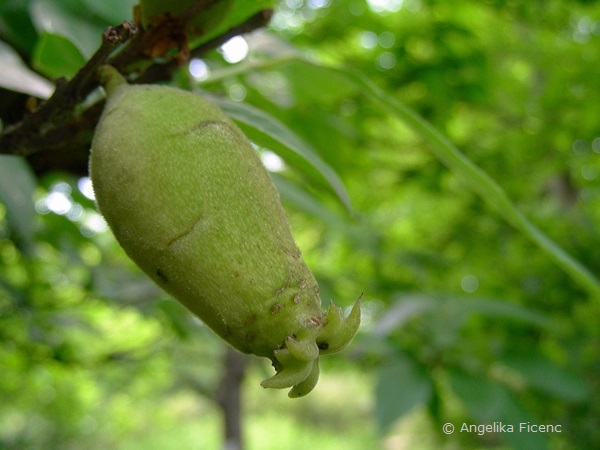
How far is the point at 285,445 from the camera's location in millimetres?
8367

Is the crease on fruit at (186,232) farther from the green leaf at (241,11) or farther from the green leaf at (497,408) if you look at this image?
the green leaf at (497,408)

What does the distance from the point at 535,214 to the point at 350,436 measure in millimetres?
8358

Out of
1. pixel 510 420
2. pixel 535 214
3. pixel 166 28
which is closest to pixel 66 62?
pixel 166 28

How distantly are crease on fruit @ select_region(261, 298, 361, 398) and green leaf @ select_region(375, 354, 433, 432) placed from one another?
0.74 metres

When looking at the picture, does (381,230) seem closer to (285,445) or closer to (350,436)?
(285,445)

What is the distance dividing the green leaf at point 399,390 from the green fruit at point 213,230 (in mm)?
741

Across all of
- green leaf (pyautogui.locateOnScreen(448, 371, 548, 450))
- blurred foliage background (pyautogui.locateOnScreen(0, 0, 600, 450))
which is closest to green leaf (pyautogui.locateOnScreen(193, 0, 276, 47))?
blurred foliage background (pyautogui.locateOnScreen(0, 0, 600, 450))

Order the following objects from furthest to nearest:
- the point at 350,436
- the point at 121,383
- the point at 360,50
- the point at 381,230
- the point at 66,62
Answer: the point at 350,436 < the point at 121,383 < the point at 381,230 < the point at 360,50 < the point at 66,62

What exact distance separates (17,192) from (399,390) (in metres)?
0.70

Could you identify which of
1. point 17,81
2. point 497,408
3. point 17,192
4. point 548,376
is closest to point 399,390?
point 497,408

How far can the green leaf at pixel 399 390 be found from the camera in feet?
3.59

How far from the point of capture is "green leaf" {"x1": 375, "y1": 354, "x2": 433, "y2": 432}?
1.09 meters

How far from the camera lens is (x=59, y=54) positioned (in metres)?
0.61

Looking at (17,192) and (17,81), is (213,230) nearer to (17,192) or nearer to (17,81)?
(17,81)
